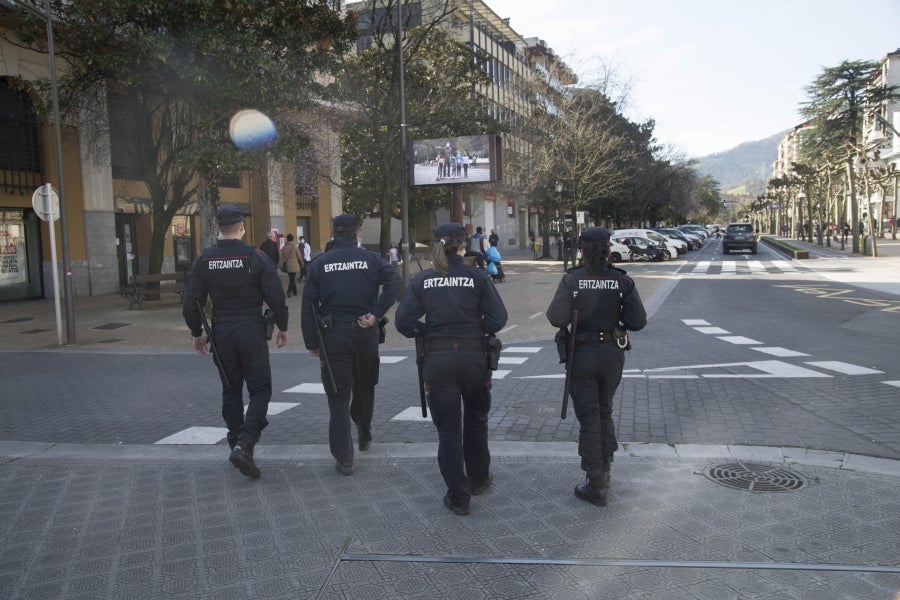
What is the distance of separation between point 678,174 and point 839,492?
5919 cm

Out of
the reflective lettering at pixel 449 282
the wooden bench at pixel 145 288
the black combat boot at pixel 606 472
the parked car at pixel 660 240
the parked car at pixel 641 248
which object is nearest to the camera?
the reflective lettering at pixel 449 282

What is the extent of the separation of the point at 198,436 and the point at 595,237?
3.87 m

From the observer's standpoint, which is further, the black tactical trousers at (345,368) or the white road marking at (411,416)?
the white road marking at (411,416)

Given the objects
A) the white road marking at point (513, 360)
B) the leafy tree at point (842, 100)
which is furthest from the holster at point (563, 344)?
the leafy tree at point (842, 100)

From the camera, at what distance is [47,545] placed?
372 cm

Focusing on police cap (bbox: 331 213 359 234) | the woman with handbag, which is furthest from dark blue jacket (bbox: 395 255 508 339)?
the woman with handbag

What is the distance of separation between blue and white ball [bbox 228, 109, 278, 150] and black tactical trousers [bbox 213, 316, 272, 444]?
449 inches

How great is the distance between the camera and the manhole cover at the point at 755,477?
4359 millimetres

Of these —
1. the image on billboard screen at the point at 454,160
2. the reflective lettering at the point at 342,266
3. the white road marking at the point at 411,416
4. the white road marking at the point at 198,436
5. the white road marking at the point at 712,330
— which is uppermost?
the image on billboard screen at the point at 454,160

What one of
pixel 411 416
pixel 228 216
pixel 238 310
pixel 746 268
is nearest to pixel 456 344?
pixel 238 310

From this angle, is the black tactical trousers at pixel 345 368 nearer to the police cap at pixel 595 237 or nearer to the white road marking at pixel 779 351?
the police cap at pixel 595 237

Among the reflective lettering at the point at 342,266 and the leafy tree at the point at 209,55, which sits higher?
the leafy tree at the point at 209,55

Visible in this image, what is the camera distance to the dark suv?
38.4 metres

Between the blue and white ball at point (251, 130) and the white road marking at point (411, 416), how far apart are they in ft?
34.0
